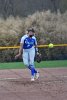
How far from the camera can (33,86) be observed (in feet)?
49.6

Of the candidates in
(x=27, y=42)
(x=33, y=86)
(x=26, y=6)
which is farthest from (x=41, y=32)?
(x=26, y=6)

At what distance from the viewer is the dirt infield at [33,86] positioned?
1314 cm

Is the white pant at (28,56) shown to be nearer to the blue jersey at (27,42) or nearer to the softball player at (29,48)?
the softball player at (29,48)

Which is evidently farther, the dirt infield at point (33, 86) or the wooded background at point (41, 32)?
the wooded background at point (41, 32)

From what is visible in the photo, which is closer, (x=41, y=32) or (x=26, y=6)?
(x=41, y=32)

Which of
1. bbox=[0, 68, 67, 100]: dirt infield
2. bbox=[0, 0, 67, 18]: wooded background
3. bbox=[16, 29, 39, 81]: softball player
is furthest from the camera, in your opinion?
bbox=[0, 0, 67, 18]: wooded background

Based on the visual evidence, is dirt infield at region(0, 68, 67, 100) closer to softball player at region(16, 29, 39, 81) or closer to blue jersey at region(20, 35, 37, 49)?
softball player at region(16, 29, 39, 81)

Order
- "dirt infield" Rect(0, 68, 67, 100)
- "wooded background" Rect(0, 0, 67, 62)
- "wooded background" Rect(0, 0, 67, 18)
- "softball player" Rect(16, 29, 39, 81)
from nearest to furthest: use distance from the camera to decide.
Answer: "dirt infield" Rect(0, 68, 67, 100), "softball player" Rect(16, 29, 39, 81), "wooded background" Rect(0, 0, 67, 62), "wooded background" Rect(0, 0, 67, 18)

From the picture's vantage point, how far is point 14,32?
88.6ft

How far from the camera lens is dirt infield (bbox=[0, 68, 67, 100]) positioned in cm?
1314

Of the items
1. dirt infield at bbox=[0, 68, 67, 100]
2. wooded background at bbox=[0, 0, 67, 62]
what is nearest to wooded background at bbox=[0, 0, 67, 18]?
wooded background at bbox=[0, 0, 67, 62]

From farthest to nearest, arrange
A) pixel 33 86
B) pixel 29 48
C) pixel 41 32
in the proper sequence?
pixel 41 32 < pixel 29 48 < pixel 33 86

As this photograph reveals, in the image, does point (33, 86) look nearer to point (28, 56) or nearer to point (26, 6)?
point (28, 56)

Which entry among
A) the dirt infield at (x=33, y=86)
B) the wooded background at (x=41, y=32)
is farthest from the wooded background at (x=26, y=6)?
the dirt infield at (x=33, y=86)
